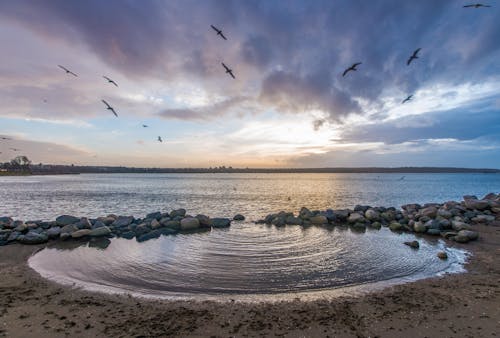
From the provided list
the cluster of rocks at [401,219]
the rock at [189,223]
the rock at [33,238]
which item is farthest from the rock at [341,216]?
the rock at [33,238]

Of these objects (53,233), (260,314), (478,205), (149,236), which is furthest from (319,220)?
(53,233)

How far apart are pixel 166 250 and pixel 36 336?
8.03m

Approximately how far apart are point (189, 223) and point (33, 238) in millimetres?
8271

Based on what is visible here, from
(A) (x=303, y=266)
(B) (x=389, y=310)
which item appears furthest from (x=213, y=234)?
(B) (x=389, y=310)

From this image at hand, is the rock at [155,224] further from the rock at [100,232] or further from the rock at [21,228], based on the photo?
the rock at [21,228]

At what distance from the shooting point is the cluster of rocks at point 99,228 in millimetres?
15220

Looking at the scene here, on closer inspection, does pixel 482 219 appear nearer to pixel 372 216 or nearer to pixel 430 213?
pixel 430 213

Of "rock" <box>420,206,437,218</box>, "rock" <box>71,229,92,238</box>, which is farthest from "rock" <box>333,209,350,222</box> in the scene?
"rock" <box>71,229,92,238</box>

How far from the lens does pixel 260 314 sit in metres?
7.06

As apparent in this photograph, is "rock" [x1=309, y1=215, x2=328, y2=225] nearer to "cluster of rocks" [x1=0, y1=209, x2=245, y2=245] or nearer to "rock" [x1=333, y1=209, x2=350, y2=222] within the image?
"rock" [x1=333, y1=209, x2=350, y2=222]

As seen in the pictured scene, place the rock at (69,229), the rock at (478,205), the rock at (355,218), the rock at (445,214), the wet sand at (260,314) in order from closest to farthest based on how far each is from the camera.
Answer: the wet sand at (260,314)
the rock at (69,229)
the rock at (445,214)
the rock at (355,218)
the rock at (478,205)

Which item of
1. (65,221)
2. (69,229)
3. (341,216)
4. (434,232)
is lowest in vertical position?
(434,232)

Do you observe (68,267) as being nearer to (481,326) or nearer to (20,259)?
(20,259)

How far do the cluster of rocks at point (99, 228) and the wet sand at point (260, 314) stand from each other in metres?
7.07
